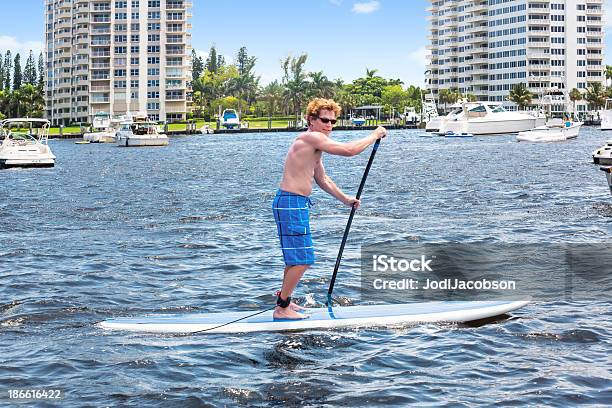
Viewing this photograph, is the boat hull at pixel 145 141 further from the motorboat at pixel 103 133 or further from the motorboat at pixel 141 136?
the motorboat at pixel 103 133

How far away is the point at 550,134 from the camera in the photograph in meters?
106

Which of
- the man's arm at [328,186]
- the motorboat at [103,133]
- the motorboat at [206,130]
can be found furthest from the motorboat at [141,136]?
the man's arm at [328,186]

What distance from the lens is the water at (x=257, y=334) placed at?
962 cm

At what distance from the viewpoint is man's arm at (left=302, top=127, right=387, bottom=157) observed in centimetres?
1045

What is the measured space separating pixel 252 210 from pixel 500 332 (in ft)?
65.2

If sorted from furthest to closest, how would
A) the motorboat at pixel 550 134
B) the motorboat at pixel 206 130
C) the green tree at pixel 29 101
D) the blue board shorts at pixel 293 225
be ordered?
the green tree at pixel 29 101
the motorboat at pixel 206 130
the motorboat at pixel 550 134
the blue board shorts at pixel 293 225

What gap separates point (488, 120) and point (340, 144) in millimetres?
116484

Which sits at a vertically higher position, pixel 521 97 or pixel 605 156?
pixel 521 97

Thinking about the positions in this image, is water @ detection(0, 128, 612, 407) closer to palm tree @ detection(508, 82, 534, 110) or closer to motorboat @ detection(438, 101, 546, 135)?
motorboat @ detection(438, 101, 546, 135)

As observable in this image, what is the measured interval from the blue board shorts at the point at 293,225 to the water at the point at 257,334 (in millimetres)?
1141

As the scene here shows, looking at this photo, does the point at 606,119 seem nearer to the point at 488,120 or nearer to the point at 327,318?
the point at 488,120

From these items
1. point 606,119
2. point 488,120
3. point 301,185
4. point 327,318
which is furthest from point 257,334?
point 606,119

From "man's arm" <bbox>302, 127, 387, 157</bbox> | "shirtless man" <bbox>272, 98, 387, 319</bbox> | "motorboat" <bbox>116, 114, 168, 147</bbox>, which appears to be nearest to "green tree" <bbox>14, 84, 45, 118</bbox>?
"motorboat" <bbox>116, 114, 168, 147</bbox>

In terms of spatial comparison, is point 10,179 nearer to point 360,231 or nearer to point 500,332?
point 360,231
